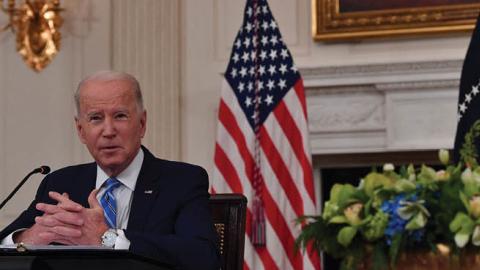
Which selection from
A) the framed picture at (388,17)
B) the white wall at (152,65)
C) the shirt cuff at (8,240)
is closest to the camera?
the shirt cuff at (8,240)

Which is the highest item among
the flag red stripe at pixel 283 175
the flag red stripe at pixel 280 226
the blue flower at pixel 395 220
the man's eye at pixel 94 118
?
the man's eye at pixel 94 118

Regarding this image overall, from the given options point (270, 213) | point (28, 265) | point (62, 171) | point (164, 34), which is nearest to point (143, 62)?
point (164, 34)

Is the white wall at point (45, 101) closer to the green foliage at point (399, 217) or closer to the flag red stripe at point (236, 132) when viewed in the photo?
the flag red stripe at point (236, 132)

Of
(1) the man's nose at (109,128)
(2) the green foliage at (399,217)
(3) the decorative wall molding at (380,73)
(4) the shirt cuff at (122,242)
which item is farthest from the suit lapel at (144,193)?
(3) the decorative wall molding at (380,73)

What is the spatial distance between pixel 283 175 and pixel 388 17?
1.15m

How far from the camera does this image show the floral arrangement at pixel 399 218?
1.45m

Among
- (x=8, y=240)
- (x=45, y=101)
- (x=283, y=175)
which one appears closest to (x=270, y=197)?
(x=283, y=175)

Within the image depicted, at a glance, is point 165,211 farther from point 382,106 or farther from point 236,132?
point 382,106

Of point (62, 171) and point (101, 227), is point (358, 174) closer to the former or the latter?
point (62, 171)

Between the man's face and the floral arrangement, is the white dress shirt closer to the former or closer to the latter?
the man's face

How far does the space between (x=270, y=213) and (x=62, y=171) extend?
2.14 meters

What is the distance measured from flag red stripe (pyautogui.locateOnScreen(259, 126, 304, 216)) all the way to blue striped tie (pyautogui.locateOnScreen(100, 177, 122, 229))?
2267 millimetres

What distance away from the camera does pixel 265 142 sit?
5.56 metres

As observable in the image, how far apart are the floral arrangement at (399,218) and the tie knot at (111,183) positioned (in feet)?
5.97
